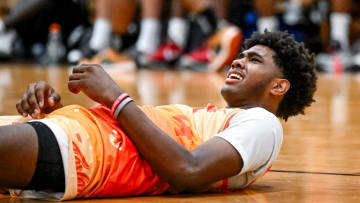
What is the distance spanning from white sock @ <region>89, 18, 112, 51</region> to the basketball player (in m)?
3.19

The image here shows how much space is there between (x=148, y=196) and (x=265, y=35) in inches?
17.6

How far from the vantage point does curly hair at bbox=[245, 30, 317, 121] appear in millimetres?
1432

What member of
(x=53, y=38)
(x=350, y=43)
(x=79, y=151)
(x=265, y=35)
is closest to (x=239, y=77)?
(x=265, y=35)

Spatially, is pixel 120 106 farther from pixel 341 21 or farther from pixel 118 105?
pixel 341 21

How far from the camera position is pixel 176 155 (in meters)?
A: 1.16

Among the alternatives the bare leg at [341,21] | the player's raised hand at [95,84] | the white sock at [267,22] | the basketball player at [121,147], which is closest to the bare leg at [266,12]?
the white sock at [267,22]

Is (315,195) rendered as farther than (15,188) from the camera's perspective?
Yes

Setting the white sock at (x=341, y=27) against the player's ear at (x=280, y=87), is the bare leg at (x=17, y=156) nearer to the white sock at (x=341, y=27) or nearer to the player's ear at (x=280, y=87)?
the player's ear at (x=280, y=87)

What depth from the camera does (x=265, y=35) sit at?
1479 millimetres

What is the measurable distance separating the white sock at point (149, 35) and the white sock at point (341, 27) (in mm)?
1203

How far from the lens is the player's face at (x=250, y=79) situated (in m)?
1.40

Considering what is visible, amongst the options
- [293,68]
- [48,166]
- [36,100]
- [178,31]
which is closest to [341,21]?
[178,31]

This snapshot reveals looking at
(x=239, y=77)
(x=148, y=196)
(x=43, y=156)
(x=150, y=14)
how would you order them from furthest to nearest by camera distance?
1. (x=150, y=14)
2. (x=239, y=77)
3. (x=148, y=196)
4. (x=43, y=156)

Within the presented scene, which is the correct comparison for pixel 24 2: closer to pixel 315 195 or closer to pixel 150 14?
pixel 315 195
